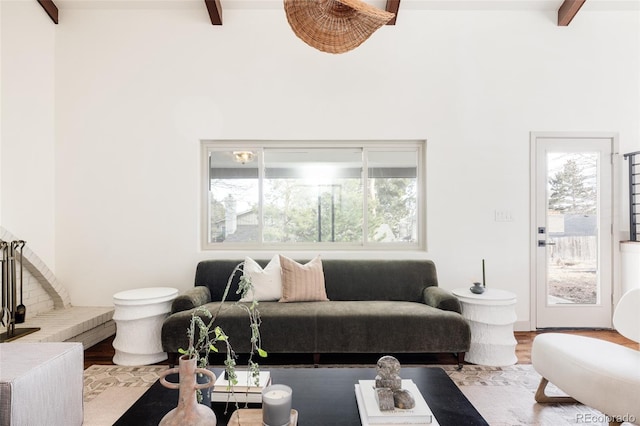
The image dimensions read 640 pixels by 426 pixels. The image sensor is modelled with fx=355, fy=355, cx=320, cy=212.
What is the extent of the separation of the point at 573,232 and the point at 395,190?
6.37ft

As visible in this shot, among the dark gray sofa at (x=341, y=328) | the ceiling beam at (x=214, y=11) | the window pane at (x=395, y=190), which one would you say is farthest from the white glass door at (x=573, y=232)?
the ceiling beam at (x=214, y=11)

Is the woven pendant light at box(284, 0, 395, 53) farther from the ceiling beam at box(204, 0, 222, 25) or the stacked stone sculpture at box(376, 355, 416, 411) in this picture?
the ceiling beam at box(204, 0, 222, 25)

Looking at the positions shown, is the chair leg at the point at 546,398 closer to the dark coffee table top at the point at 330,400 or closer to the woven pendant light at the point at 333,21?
the dark coffee table top at the point at 330,400

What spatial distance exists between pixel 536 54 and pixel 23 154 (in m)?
5.25

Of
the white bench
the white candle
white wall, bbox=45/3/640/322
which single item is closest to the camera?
the white candle

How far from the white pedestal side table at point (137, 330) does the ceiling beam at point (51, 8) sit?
3.01 m

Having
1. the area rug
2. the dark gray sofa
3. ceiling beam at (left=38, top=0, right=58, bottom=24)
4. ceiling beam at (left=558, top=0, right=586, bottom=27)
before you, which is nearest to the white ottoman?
the area rug

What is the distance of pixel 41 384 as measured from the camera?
5.46 ft

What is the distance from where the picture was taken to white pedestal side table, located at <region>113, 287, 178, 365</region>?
2.92 m

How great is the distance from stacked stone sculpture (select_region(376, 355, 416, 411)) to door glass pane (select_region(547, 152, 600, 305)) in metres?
3.10

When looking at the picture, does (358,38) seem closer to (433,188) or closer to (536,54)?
(433,188)

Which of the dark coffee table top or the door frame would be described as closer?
the dark coffee table top

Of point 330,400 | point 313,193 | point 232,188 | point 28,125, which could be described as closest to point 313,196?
point 313,193

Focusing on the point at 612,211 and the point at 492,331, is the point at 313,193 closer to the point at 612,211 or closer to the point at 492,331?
the point at 492,331
